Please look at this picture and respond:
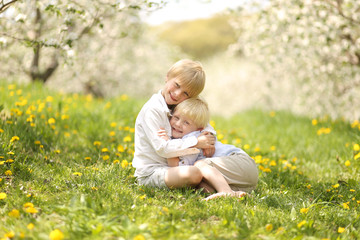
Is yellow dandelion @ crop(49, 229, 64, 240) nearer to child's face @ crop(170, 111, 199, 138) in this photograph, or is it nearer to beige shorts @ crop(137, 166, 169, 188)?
beige shorts @ crop(137, 166, 169, 188)

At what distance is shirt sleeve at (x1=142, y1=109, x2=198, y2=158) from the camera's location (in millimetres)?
3010

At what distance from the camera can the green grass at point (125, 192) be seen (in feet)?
7.20

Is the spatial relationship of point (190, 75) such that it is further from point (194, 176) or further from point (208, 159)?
point (194, 176)

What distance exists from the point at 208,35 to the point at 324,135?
4349 cm

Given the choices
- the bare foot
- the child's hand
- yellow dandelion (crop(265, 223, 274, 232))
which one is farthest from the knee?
yellow dandelion (crop(265, 223, 274, 232))

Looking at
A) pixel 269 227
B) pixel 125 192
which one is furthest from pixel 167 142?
pixel 269 227

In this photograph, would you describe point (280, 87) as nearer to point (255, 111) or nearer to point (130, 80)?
point (130, 80)

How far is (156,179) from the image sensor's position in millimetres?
3059

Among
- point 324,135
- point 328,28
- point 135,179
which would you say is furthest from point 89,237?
point 328,28

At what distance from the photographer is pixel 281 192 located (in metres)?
3.20

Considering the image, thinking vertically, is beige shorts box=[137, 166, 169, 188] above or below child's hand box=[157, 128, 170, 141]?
below

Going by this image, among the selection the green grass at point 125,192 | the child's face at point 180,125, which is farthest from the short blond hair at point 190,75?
the green grass at point 125,192

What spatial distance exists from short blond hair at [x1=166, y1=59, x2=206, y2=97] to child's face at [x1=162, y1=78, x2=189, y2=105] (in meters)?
0.04

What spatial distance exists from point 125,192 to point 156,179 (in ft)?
1.27
